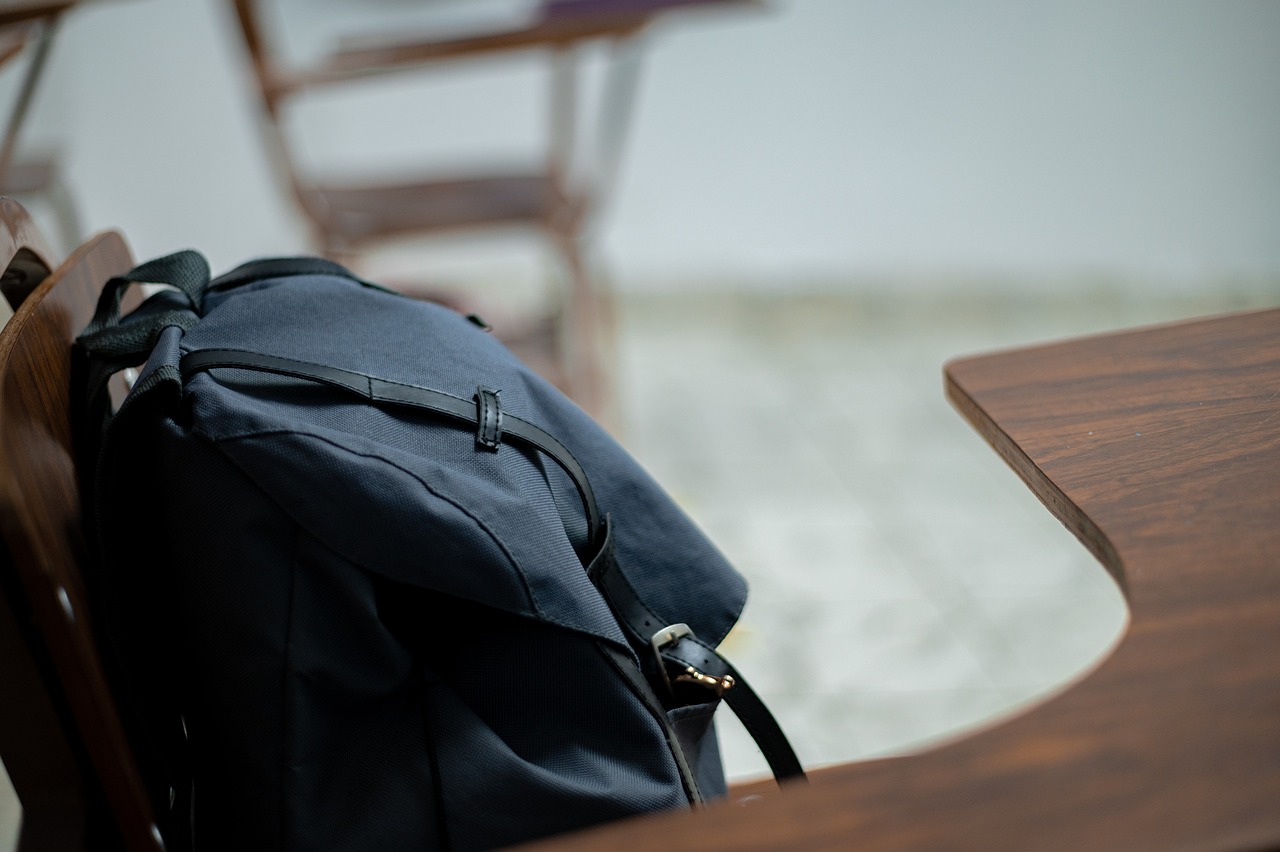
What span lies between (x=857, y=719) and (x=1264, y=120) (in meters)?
1.82

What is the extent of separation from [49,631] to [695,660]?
0.35 metres

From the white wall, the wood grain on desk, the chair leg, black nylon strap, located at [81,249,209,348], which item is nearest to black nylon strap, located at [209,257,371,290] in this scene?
black nylon strap, located at [81,249,209,348]

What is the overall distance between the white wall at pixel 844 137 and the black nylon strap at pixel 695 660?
1955 millimetres

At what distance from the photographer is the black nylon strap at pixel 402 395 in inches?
23.8

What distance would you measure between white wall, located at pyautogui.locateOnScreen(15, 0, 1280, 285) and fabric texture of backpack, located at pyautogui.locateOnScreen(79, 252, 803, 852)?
1966mm

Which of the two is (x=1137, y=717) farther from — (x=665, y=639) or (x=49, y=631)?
(x=49, y=631)

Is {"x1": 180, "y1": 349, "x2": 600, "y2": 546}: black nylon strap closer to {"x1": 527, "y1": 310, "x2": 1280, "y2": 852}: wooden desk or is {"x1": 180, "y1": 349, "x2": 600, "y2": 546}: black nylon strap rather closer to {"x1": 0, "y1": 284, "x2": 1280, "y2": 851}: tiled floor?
{"x1": 527, "y1": 310, "x2": 1280, "y2": 852}: wooden desk

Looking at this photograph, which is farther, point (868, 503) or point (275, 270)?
point (868, 503)

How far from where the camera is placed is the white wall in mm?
2479

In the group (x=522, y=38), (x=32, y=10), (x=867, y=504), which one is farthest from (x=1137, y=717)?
(x=867, y=504)

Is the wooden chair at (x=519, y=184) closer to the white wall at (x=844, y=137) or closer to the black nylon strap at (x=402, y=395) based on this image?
the white wall at (x=844, y=137)

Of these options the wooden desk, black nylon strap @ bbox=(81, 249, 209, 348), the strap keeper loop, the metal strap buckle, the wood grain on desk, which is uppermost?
the wood grain on desk

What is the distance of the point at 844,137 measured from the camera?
2656mm

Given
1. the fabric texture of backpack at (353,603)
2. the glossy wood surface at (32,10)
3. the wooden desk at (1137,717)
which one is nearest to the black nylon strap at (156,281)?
the fabric texture of backpack at (353,603)
